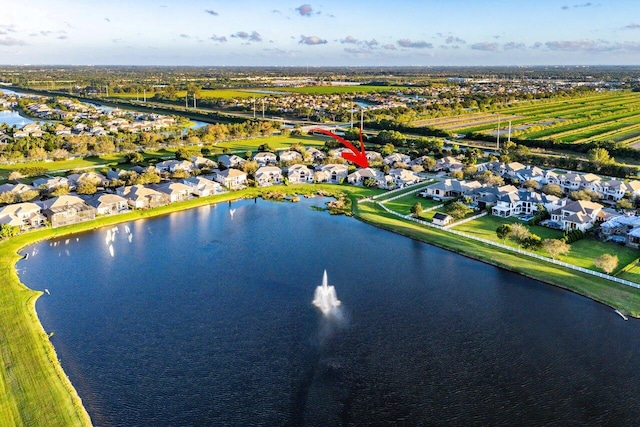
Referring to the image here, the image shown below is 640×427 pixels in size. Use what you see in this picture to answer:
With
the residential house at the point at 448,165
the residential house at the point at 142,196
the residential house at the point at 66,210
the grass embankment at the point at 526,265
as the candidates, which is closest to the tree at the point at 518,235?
the grass embankment at the point at 526,265

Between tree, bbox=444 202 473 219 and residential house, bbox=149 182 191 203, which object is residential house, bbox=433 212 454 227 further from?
residential house, bbox=149 182 191 203

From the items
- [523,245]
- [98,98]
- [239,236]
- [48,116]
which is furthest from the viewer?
[98,98]

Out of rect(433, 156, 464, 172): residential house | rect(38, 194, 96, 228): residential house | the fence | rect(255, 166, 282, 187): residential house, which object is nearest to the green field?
the fence

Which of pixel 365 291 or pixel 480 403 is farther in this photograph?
pixel 365 291

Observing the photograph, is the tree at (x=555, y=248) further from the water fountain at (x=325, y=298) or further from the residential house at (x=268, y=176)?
the residential house at (x=268, y=176)

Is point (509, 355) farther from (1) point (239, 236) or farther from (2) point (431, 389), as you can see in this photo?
(1) point (239, 236)

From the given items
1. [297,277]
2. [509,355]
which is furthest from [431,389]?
[297,277]

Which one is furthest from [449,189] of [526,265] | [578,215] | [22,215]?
[22,215]
